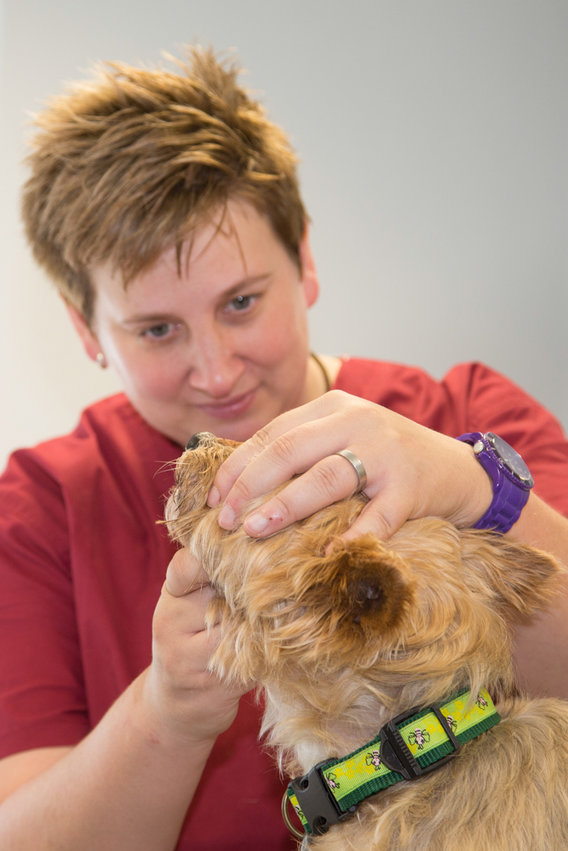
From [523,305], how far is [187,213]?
1.97 m

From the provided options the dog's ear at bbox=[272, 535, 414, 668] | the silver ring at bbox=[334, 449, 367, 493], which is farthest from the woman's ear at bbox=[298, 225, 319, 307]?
the dog's ear at bbox=[272, 535, 414, 668]

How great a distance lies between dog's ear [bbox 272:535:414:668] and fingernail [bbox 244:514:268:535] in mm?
60

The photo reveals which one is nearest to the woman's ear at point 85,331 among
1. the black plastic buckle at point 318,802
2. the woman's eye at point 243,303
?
the woman's eye at point 243,303

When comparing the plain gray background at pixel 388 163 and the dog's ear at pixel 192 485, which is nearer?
the dog's ear at pixel 192 485

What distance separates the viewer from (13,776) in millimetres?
1459

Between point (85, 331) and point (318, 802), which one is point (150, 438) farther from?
point (318, 802)

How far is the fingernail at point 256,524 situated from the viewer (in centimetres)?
100

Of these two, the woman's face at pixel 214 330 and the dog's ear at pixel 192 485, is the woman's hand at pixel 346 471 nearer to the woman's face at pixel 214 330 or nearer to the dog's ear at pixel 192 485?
the dog's ear at pixel 192 485

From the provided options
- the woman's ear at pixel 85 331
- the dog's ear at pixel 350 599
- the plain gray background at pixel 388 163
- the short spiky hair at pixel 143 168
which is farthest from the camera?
the plain gray background at pixel 388 163

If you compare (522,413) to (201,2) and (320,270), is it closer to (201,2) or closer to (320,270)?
(320,270)

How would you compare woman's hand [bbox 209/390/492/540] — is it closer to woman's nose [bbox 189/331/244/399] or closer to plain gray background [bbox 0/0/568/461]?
woman's nose [bbox 189/331/244/399]

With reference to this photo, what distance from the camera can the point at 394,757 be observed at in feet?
3.31

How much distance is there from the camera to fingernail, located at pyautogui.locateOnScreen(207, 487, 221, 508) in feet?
3.64

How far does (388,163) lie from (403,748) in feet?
8.27
